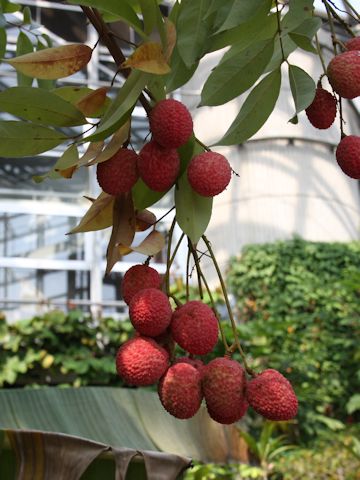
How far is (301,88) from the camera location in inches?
21.7

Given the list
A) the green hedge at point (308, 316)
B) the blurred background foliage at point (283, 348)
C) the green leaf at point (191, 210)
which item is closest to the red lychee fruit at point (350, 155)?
the green leaf at point (191, 210)

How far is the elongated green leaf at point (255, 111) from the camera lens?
59 cm

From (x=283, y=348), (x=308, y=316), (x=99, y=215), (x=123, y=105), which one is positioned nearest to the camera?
(x=123, y=105)

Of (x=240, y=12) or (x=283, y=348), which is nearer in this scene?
(x=240, y=12)

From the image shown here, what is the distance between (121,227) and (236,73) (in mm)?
166

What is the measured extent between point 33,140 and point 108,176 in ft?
0.29

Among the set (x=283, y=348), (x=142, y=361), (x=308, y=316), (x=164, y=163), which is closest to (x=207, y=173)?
(x=164, y=163)

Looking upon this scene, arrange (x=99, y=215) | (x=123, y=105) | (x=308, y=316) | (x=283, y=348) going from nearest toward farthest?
(x=123, y=105) → (x=99, y=215) → (x=283, y=348) → (x=308, y=316)

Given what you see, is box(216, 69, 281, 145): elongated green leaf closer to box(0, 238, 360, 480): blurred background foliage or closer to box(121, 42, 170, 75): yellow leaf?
box(121, 42, 170, 75): yellow leaf

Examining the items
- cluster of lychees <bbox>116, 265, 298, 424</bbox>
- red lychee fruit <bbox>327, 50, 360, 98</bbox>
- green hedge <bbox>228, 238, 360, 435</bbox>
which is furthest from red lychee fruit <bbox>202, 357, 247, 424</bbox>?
green hedge <bbox>228, 238, 360, 435</bbox>

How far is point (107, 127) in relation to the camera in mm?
466

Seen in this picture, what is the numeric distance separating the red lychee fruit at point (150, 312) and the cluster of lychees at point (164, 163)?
0.26 ft

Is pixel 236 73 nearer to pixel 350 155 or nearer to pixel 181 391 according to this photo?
pixel 350 155

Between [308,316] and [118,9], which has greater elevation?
[118,9]
